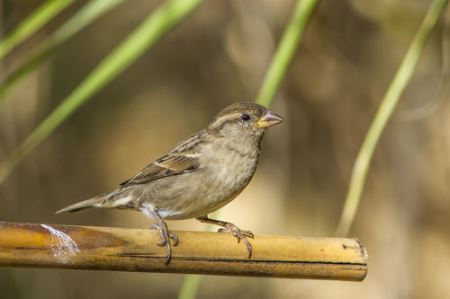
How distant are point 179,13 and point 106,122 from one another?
11.1 feet

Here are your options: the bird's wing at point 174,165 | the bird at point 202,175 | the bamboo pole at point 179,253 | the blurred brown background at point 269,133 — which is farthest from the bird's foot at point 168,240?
the blurred brown background at point 269,133

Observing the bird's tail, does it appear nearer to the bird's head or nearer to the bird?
the bird

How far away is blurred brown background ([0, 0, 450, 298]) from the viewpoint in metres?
5.20

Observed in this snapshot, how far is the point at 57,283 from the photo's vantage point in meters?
5.53

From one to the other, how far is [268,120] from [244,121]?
0.30 feet

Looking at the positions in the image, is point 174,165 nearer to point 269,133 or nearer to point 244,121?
point 244,121

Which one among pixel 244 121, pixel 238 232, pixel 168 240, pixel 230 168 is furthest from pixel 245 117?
pixel 168 240

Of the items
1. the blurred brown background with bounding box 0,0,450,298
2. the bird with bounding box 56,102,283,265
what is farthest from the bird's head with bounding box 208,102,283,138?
the blurred brown background with bounding box 0,0,450,298

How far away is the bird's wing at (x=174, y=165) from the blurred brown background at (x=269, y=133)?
1.61 m

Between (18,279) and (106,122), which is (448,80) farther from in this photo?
(18,279)

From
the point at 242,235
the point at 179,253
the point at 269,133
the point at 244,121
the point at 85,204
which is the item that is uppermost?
the point at 269,133

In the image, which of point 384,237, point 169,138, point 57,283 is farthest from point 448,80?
point 57,283

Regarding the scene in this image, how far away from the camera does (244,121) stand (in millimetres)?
3578

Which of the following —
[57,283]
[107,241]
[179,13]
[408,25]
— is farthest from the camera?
[57,283]
